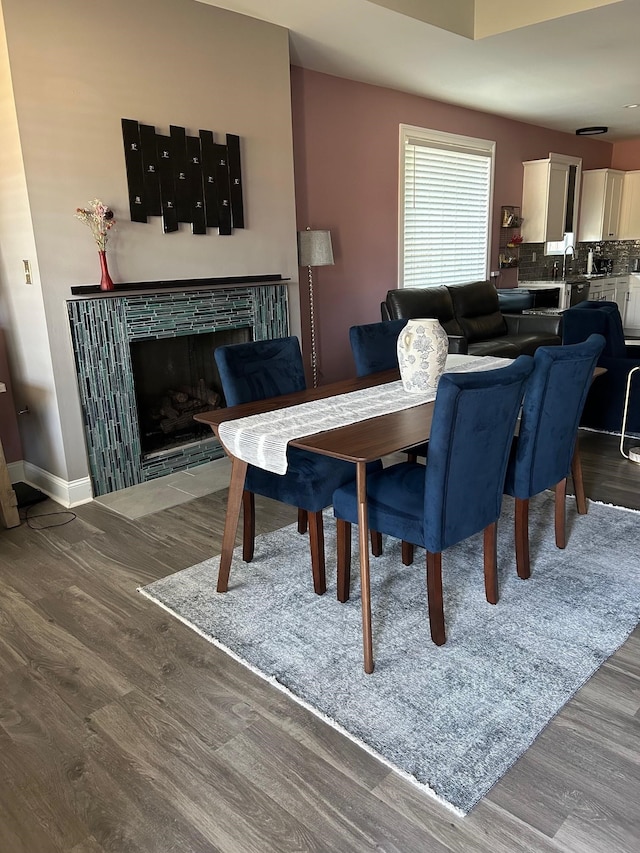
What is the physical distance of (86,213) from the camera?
331 centimetres

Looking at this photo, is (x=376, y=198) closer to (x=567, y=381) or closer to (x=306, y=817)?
(x=567, y=381)

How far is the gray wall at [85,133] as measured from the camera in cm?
314

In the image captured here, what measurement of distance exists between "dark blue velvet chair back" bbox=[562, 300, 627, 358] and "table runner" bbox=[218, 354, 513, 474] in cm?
216

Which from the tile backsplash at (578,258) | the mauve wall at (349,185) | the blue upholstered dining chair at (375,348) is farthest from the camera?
the tile backsplash at (578,258)

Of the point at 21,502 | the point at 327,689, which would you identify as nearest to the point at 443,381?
the point at 327,689

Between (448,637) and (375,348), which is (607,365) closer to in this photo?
(375,348)

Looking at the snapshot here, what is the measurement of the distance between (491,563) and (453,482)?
1.84 feet

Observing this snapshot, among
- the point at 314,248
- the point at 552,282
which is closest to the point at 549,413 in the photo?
the point at 314,248

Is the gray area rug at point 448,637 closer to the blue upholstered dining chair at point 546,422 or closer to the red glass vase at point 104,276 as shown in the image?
the blue upholstered dining chair at point 546,422

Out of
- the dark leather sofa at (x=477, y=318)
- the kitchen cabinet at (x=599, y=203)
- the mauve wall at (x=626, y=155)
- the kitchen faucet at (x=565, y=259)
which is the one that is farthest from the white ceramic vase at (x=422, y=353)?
the mauve wall at (x=626, y=155)

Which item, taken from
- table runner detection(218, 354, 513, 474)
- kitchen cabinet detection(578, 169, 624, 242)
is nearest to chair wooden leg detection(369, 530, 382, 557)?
table runner detection(218, 354, 513, 474)

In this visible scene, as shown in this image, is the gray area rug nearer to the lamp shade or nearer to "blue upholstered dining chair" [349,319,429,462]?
"blue upholstered dining chair" [349,319,429,462]

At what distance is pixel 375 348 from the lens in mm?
3314

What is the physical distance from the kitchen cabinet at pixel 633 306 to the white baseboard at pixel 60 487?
8.07 m
